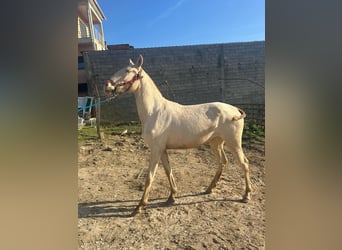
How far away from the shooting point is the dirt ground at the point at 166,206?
1.05 meters

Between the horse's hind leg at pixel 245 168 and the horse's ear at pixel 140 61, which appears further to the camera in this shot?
the horse's hind leg at pixel 245 168

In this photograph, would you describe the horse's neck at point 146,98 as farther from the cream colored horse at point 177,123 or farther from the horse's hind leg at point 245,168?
the horse's hind leg at point 245,168

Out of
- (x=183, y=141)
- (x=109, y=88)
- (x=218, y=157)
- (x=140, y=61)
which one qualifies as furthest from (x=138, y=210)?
(x=140, y=61)

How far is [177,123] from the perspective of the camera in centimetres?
136

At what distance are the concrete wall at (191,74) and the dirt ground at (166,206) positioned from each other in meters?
0.30

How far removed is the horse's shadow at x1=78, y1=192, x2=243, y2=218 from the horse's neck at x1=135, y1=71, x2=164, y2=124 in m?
0.52

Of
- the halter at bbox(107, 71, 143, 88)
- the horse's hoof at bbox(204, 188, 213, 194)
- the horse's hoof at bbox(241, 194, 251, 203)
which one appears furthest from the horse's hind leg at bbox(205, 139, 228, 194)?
the halter at bbox(107, 71, 143, 88)

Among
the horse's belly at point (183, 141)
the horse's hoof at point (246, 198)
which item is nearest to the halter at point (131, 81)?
the horse's belly at point (183, 141)

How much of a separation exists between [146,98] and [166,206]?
0.65 m
